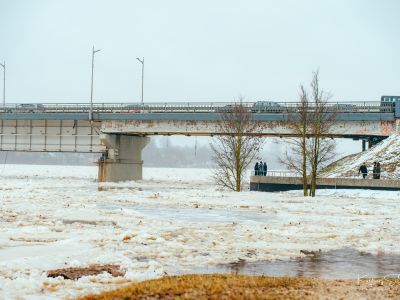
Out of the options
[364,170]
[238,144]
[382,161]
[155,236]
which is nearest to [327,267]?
[155,236]

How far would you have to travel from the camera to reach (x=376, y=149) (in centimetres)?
4912

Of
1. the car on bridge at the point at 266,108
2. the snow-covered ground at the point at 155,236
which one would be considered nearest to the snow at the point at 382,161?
the car on bridge at the point at 266,108

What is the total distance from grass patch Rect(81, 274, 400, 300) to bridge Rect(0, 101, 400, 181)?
132 ft

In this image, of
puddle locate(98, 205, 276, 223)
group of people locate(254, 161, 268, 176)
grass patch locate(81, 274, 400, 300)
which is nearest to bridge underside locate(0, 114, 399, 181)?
group of people locate(254, 161, 268, 176)

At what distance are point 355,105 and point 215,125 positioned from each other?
46.0 ft

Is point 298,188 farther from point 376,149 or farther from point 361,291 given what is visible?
point 361,291

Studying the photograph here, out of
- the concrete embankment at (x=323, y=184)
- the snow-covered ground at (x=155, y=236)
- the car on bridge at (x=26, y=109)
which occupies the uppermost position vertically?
the car on bridge at (x=26, y=109)

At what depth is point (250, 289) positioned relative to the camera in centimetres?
898

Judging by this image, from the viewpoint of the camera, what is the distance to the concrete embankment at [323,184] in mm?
41812

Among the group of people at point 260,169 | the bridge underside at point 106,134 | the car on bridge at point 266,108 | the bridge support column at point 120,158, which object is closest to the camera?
the group of people at point 260,169

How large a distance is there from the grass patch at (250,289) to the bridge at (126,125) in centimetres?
4021

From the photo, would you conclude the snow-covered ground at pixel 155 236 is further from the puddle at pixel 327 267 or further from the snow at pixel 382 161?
the snow at pixel 382 161

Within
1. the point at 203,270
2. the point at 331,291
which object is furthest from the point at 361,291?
the point at 203,270

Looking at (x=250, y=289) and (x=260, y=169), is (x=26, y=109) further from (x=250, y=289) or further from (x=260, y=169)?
(x=250, y=289)
